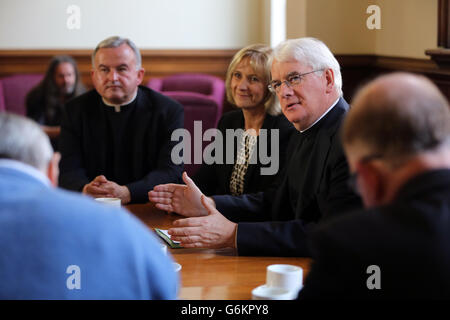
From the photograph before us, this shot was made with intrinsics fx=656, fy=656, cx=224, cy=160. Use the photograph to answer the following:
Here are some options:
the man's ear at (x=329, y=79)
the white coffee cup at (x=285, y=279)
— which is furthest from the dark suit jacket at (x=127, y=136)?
the white coffee cup at (x=285, y=279)

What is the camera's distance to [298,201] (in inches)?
95.0

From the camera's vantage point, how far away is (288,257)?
2.16m

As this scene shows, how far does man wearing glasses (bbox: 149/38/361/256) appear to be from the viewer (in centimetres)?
218

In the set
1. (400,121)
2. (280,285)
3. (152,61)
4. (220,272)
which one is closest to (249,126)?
(220,272)

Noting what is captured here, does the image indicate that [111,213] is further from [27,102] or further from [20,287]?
[27,102]

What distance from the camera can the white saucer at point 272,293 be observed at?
1.67m

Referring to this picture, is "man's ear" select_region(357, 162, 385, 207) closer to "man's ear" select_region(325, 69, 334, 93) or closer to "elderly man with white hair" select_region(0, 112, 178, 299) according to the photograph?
"elderly man with white hair" select_region(0, 112, 178, 299)

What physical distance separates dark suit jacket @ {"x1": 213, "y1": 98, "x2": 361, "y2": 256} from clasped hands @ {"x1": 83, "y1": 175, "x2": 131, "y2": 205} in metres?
0.55

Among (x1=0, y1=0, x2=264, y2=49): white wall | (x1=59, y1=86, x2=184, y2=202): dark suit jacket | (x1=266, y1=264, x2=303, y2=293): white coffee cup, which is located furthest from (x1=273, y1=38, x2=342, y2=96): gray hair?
(x1=0, y1=0, x2=264, y2=49): white wall

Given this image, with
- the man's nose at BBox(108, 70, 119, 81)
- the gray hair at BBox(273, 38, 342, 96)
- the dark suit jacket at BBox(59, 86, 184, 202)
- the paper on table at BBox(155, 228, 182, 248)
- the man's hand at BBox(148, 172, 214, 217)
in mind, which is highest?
the gray hair at BBox(273, 38, 342, 96)

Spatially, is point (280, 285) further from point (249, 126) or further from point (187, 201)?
point (249, 126)

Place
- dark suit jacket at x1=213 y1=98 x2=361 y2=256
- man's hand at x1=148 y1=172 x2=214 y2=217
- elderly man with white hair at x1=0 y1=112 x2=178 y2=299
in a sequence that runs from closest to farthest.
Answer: elderly man with white hair at x1=0 y1=112 x2=178 y2=299 < dark suit jacket at x1=213 y1=98 x2=361 y2=256 < man's hand at x1=148 y1=172 x2=214 y2=217

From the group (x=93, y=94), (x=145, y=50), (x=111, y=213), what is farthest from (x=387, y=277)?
(x=145, y=50)

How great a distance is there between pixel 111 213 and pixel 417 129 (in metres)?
0.57
